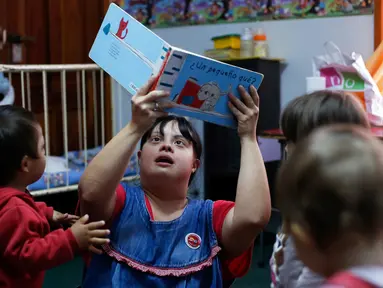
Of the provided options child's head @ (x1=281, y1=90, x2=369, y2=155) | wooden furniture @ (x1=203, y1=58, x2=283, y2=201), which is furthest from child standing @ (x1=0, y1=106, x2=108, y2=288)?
wooden furniture @ (x1=203, y1=58, x2=283, y2=201)

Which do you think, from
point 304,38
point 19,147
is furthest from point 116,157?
point 304,38

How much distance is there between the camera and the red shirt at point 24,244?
125 centimetres

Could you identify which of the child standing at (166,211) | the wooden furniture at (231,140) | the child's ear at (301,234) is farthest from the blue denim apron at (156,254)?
the wooden furniture at (231,140)

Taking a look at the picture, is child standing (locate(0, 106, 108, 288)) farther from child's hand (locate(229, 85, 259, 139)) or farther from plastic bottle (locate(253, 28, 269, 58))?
plastic bottle (locate(253, 28, 269, 58))

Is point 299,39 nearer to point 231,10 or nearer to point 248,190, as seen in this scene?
point 231,10

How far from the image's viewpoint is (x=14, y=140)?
53.6 inches

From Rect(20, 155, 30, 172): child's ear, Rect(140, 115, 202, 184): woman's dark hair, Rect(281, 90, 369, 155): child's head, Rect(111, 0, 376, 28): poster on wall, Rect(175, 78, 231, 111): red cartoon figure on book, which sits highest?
Rect(111, 0, 376, 28): poster on wall

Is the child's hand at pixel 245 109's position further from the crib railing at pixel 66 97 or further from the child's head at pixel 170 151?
the crib railing at pixel 66 97

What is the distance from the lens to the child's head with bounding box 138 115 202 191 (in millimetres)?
→ 1260

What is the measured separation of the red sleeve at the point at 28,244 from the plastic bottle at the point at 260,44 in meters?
2.36

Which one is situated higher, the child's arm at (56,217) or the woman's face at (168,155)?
the woman's face at (168,155)

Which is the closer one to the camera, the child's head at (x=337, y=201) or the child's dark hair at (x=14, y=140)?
the child's head at (x=337, y=201)

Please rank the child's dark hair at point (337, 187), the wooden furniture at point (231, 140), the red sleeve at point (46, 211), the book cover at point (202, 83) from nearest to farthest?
the child's dark hair at point (337, 187)
the book cover at point (202, 83)
the red sleeve at point (46, 211)
the wooden furniture at point (231, 140)

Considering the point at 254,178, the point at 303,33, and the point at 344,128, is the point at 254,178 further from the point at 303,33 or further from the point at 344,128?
the point at 303,33
